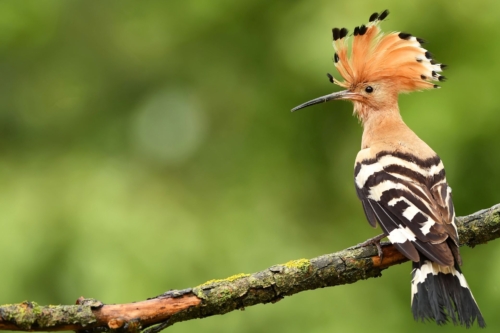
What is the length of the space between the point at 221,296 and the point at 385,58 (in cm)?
180

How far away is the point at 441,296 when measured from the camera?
2.70m

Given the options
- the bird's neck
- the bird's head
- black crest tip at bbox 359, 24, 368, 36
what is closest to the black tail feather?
the bird's neck

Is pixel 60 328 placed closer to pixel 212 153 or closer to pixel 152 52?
pixel 212 153

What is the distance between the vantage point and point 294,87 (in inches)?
180

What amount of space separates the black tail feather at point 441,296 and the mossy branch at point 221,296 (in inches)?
4.1

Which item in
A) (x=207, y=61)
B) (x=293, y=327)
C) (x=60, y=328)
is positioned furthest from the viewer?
(x=207, y=61)

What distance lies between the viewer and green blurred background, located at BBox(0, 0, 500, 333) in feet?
12.5

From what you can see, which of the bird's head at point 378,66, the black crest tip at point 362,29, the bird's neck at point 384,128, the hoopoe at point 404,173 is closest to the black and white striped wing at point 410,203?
the hoopoe at point 404,173

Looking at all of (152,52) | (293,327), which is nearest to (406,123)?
(293,327)

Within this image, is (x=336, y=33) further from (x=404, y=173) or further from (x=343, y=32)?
(x=404, y=173)

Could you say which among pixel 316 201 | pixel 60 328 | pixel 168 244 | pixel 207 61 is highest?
pixel 207 61

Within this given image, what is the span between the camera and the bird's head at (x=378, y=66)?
367 cm

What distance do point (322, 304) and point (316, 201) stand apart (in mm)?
900

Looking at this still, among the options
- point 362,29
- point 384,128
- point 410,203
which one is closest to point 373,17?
point 362,29
